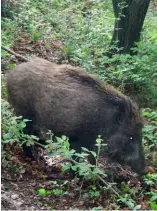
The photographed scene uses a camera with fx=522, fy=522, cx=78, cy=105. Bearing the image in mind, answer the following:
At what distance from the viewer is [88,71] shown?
893 centimetres

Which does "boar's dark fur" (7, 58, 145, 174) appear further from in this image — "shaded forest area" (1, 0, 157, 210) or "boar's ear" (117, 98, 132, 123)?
"shaded forest area" (1, 0, 157, 210)

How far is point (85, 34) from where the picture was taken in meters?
10.5

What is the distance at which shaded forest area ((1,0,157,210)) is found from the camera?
5703 mm

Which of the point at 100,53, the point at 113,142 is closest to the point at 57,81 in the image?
the point at 113,142

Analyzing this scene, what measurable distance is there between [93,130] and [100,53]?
11.3ft

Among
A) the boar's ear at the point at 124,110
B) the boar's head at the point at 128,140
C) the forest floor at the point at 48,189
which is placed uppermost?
the boar's ear at the point at 124,110

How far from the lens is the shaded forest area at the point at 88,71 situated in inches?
225

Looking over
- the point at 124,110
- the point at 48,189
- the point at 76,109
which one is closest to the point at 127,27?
the point at 124,110

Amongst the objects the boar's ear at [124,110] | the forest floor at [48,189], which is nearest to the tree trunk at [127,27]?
the boar's ear at [124,110]

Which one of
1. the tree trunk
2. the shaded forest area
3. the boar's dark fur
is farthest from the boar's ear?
the tree trunk

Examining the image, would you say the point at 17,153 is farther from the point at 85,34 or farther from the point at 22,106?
the point at 85,34

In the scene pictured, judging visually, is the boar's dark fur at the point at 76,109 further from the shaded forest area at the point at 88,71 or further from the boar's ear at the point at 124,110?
the shaded forest area at the point at 88,71

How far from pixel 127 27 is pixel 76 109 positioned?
173 inches

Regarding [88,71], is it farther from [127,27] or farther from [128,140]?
[128,140]
